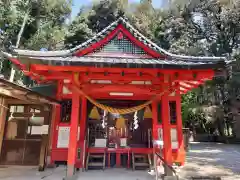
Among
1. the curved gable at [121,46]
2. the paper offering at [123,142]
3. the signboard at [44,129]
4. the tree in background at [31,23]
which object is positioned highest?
the tree in background at [31,23]

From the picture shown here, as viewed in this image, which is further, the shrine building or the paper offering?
the paper offering

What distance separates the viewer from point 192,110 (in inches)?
744

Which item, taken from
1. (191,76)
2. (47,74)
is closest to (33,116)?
(47,74)

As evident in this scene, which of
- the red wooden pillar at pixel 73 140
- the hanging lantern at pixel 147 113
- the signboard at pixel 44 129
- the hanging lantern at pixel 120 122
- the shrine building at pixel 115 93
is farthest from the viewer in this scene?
the hanging lantern at pixel 120 122

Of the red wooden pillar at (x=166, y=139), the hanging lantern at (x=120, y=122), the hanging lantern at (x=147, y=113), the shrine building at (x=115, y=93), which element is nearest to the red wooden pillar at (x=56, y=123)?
the shrine building at (x=115, y=93)

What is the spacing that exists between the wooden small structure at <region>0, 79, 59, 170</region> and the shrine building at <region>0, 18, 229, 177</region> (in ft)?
1.60

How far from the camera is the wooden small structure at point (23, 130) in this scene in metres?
7.20

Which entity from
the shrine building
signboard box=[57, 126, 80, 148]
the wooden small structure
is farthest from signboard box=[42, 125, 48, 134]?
signboard box=[57, 126, 80, 148]

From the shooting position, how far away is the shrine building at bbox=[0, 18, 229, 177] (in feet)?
17.3

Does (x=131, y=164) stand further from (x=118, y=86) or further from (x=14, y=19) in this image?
(x=14, y=19)

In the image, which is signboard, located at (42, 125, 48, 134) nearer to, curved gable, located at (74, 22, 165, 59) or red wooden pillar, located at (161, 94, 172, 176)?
curved gable, located at (74, 22, 165, 59)

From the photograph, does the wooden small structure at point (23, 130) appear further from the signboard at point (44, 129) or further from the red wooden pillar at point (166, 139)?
the red wooden pillar at point (166, 139)

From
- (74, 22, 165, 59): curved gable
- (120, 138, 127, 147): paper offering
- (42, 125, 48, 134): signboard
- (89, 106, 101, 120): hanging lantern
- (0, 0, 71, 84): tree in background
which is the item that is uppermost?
(0, 0, 71, 84): tree in background

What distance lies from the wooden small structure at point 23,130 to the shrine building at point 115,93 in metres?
0.49
